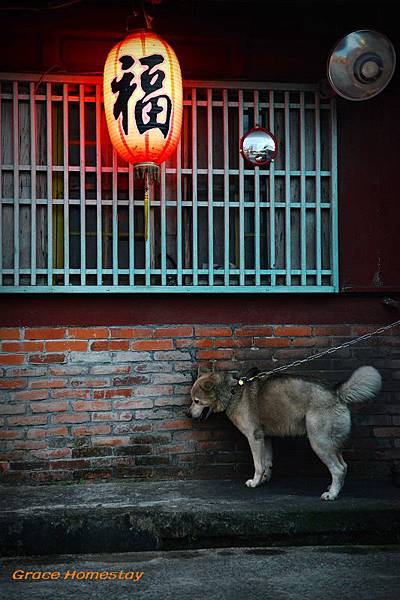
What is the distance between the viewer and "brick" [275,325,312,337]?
7.86 m

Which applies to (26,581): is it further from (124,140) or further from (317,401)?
(124,140)

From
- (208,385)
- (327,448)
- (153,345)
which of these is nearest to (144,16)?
(153,345)

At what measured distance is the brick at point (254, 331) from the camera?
307 inches

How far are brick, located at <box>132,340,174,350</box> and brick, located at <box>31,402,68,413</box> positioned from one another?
0.81 meters

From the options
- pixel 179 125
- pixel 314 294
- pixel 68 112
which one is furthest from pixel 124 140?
pixel 314 294

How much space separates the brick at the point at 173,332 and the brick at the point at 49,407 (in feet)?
3.37

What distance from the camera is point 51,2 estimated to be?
7.58m

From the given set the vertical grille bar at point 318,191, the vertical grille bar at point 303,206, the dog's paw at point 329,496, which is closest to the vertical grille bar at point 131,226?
the vertical grille bar at point 303,206

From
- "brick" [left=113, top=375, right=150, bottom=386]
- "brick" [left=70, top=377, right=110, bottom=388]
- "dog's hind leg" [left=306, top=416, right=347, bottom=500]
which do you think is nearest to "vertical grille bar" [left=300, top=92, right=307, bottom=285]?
"dog's hind leg" [left=306, top=416, right=347, bottom=500]

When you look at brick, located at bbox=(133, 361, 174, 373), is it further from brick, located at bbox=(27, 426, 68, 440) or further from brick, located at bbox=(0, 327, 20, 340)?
brick, located at bbox=(0, 327, 20, 340)

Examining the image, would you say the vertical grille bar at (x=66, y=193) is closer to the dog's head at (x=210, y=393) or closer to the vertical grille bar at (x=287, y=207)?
the dog's head at (x=210, y=393)

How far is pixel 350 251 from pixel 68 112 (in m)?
2.87

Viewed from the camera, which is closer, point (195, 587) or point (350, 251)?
point (195, 587)

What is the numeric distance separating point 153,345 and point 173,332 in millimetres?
215
